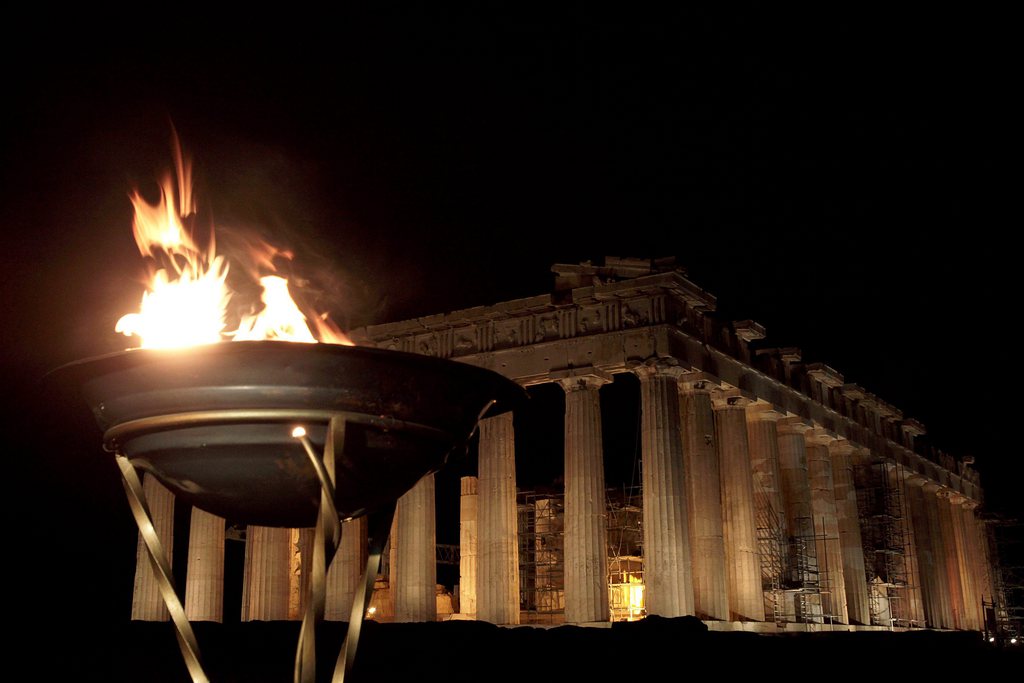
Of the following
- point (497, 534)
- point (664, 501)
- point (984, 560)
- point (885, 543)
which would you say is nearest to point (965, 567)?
point (984, 560)

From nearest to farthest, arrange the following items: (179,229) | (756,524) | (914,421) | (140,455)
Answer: (140,455) < (179,229) < (756,524) < (914,421)

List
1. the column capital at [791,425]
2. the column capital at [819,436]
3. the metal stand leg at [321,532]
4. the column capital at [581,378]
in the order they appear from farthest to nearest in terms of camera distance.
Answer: the column capital at [819,436]
the column capital at [791,425]
the column capital at [581,378]
the metal stand leg at [321,532]

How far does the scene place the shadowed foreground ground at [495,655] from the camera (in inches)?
703

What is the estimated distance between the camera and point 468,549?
44562mm

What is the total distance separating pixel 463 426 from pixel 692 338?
29165 millimetres

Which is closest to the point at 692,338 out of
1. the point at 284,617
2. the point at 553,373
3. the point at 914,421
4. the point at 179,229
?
the point at 553,373

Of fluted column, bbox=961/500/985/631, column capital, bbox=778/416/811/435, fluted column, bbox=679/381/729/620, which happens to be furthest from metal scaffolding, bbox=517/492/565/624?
fluted column, bbox=961/500/985/631

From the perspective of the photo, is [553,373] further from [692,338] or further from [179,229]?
[179,229]

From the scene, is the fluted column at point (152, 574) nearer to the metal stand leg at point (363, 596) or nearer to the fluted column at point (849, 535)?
the fluted column at point (849, 535)

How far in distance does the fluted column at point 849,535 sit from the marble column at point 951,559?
48.3ft

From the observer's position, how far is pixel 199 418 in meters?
6.84

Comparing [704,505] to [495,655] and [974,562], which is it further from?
[974,562]

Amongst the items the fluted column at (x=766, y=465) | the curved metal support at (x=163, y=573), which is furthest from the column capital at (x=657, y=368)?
the curved metal support at (x=163, y=573)

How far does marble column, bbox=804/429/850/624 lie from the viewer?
43.2m
